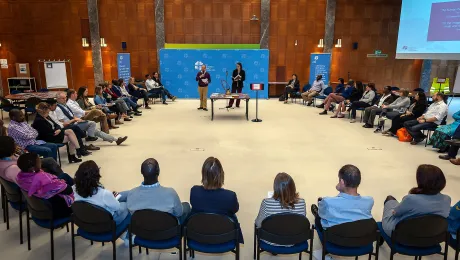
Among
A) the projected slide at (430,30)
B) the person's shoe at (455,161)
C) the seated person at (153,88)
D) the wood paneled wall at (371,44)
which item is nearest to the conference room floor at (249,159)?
the person's shoe at (455,161)

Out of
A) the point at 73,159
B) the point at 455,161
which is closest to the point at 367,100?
the point at 455,161

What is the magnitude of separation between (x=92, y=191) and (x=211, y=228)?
3.57 feet

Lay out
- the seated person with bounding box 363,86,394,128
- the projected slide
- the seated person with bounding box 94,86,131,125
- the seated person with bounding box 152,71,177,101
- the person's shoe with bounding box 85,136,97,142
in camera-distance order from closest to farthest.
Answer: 1. the person's shoe with bounding box 85,136,97,142
2. the seated person with bounding box 94,86,131,125
3. the seated person with bounding box 363,86,394,128
4. the projected slide
5. the seated person with bounding box 152,71,177,101

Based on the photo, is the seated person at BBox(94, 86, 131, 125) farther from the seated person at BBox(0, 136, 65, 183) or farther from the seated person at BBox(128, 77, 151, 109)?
the seated person at BBox(0, 136, 65, 183)

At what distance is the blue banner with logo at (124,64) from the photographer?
13328 millimetres

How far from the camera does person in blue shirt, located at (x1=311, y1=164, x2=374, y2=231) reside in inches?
109

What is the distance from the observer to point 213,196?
112 inches

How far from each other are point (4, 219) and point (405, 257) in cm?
424

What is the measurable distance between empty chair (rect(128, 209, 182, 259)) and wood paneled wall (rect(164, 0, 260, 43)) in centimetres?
1210

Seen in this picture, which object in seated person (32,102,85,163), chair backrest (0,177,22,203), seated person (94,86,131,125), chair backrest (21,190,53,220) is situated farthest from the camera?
seated person (94,86,131,125)

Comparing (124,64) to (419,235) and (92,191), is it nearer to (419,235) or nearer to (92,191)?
(92,191)

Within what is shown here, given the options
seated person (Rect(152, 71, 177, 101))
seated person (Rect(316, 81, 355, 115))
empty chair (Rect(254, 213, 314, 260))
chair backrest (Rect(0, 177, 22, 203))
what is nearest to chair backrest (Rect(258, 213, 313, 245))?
empty chair (Rect(254, 213, 314, 260))

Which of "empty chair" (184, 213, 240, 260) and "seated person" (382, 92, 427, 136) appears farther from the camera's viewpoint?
"seated person" (382, 92, 427, 136)

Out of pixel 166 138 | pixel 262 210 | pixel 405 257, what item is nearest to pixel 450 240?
pixel 405 257
